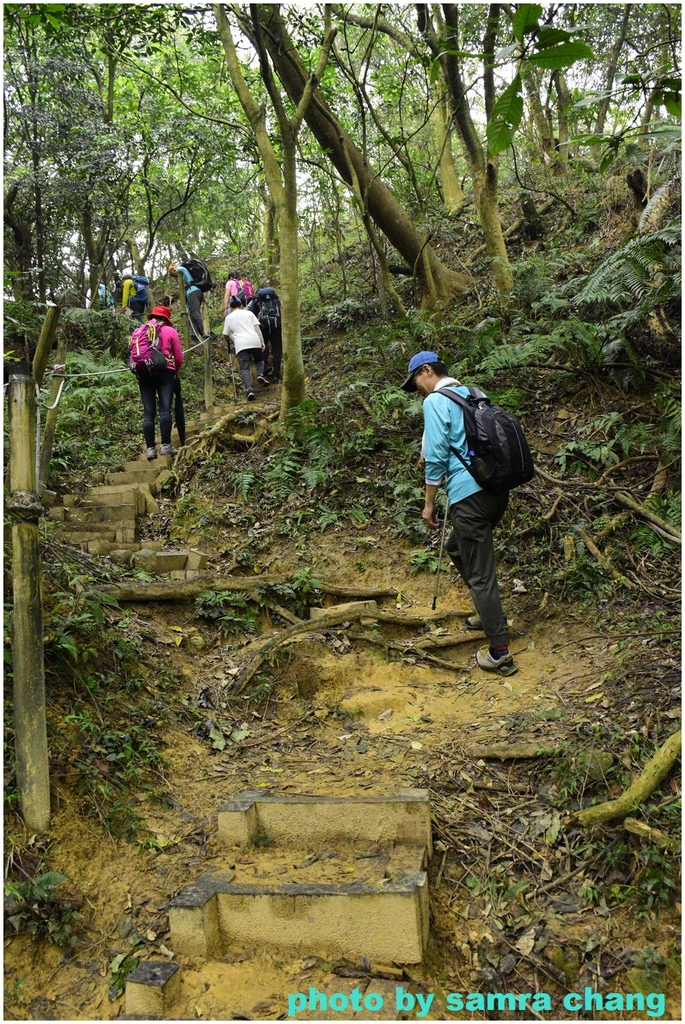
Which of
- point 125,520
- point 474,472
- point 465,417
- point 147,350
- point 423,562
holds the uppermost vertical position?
point 147,350

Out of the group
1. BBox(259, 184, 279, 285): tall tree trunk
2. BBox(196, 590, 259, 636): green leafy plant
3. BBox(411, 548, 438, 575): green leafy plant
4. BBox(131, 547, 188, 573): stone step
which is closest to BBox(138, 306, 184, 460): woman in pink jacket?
BBox(131, 547, 188, 573): stone step

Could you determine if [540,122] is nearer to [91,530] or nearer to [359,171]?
[359,171]

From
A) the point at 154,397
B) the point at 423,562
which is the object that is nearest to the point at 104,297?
the point at 154,397

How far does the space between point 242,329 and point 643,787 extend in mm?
10011

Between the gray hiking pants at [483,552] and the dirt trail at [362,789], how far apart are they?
0.43m

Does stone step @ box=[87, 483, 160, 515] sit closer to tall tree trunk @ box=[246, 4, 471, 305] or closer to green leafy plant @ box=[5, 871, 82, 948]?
green leafy plant @ box=[5, 871, 82, 948]

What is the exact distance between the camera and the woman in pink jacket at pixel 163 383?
9.37 m

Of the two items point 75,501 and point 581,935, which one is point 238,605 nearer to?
point 75,501

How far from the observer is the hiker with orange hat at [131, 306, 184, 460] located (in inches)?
361

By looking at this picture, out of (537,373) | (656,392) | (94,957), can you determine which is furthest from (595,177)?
(94,957)

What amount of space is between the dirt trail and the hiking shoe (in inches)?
2.9

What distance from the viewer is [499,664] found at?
556 centimetres

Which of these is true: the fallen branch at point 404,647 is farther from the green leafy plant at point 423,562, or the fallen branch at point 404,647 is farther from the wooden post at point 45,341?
the wooden post at point 45,341

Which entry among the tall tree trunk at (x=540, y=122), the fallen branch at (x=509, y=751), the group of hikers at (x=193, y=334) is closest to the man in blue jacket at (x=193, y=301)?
the group of hikers at (x=193, y=334)
